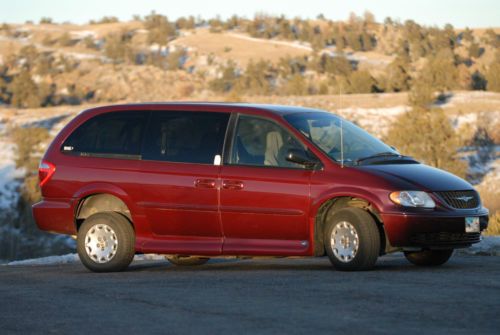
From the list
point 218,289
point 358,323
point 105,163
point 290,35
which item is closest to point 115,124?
point 105,163

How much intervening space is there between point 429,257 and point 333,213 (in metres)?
1.58

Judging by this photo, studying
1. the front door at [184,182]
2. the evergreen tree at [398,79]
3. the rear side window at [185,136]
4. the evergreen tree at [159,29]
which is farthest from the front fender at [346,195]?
the evergreen tree at [159,29]

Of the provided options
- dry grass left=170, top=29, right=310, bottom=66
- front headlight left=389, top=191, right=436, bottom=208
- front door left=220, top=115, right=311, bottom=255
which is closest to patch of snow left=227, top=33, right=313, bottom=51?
dry grass left=170, top=29, right=310, bottom=66

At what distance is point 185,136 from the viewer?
12.9 metres

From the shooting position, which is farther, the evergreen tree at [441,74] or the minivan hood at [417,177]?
the evergreen tree at [441,74]

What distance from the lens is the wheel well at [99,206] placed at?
13.2 m

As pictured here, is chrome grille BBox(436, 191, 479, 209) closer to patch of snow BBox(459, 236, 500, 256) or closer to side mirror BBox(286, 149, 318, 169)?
side mirror BBox(286, 149, 318, 169)

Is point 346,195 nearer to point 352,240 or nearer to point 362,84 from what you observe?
point 352,240

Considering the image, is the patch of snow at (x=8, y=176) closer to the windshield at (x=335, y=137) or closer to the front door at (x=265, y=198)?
the windshield at (x=335, y=137)

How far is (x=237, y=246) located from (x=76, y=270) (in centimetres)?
211

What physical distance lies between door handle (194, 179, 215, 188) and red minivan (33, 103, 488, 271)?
0.01 meters

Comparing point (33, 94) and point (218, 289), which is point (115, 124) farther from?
point (33, 94)

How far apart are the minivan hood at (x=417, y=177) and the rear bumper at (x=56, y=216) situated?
3460 mm

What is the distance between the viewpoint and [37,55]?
79875mm
